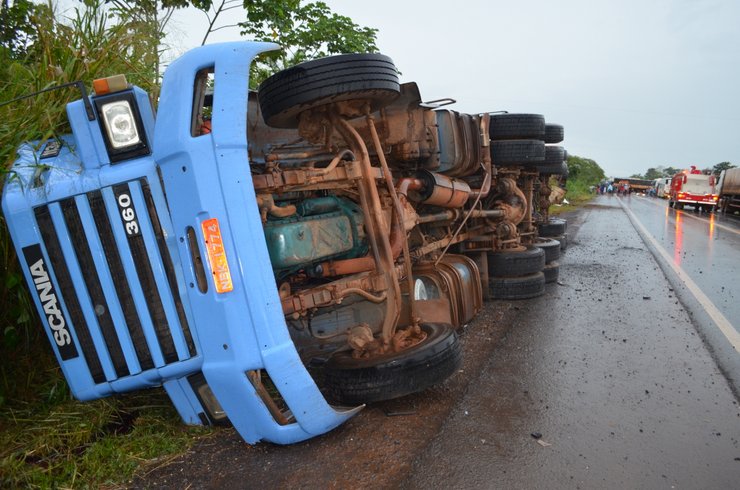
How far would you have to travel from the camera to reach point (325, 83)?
99.7 inches

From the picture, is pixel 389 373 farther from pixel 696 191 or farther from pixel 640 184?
pixel 640 184

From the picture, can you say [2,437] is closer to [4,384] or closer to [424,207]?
[4,384]

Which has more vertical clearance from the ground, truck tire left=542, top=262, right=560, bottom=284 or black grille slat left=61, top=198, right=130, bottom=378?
black grille slat left=61, top=198, right=130, bottom=378

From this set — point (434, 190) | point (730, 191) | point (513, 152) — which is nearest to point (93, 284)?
point (434, 190)

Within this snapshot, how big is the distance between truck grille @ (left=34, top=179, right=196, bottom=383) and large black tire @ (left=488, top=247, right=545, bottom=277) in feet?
13.3

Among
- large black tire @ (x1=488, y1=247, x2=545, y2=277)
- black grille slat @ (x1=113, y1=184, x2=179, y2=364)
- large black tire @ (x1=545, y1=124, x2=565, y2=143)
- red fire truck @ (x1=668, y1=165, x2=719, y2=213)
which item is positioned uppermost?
large black tire @ (x1=545, y1=124, x2=565, y2=143)

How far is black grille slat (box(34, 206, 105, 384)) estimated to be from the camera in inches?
89.4

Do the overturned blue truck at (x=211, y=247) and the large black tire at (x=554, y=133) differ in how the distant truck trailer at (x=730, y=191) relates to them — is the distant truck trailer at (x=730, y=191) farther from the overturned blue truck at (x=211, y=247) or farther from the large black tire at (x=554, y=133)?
the overturned blue truck at (x=211, y=247)

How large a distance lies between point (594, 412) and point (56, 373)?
3.02 metres

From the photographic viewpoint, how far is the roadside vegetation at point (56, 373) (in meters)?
2.29

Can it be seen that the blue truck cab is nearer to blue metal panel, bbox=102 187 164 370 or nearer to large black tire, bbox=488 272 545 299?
blue metal panel, bbox=102 187 164 370

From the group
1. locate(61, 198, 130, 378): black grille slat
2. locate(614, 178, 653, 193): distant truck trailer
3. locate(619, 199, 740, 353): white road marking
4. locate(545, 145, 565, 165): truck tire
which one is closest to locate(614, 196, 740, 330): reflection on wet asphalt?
locate(619, 199, 740, 353): white road marking

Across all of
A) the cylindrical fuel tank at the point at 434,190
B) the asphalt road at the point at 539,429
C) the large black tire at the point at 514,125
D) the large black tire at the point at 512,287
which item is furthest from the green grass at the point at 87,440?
the large black tire at the point at 514,125

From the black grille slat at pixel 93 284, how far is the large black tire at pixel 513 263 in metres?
4.22
